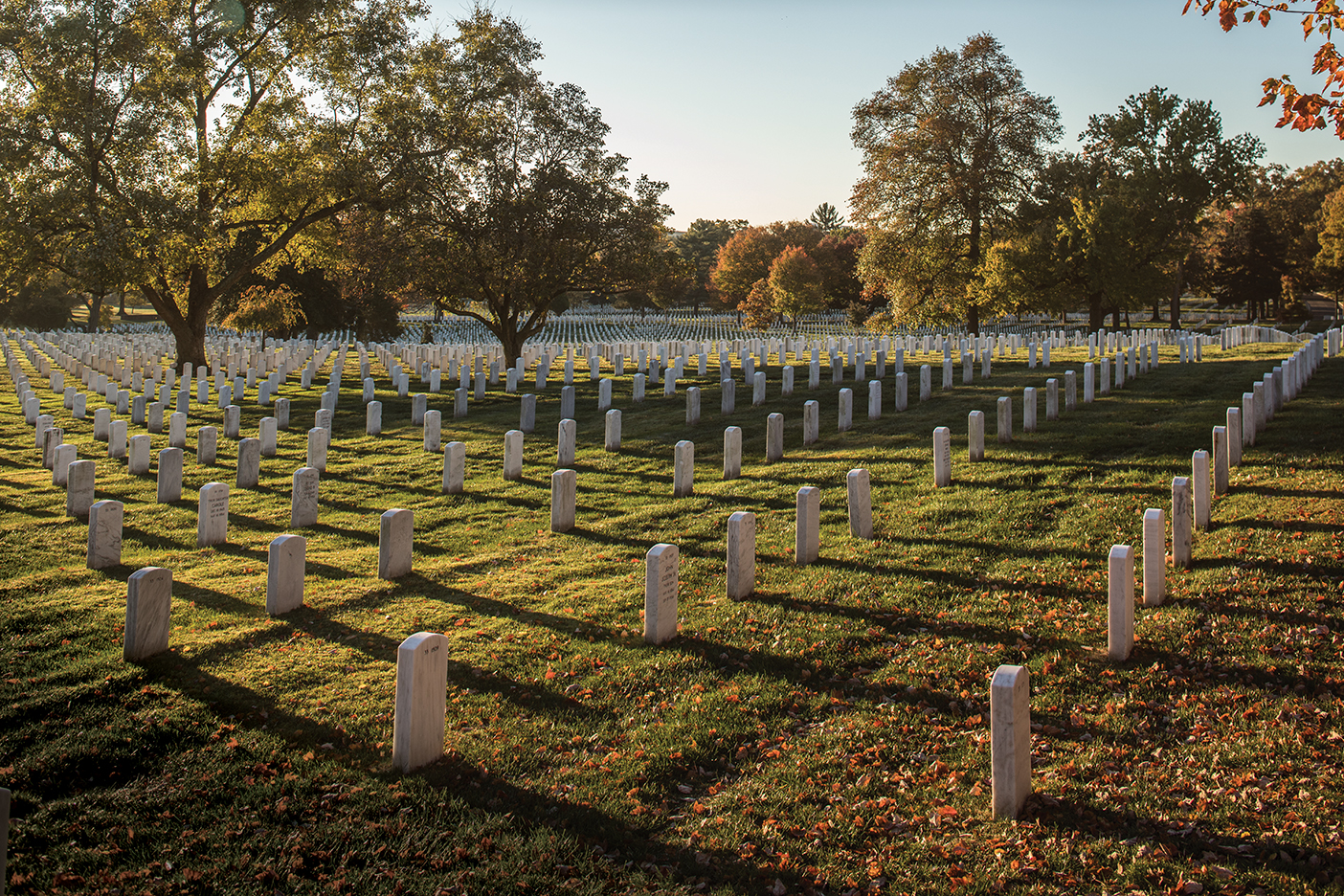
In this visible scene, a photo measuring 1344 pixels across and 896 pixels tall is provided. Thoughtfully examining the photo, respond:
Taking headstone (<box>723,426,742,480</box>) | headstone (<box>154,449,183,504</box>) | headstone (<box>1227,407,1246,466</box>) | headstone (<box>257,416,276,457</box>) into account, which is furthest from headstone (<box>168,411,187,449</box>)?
headstone (<box>1227,407,1246,466</box>)

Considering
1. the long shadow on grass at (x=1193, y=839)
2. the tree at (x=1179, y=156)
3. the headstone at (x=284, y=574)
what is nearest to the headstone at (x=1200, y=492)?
the long shadow on grass at (x=1193, y=839)

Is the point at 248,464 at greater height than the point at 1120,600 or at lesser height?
greater

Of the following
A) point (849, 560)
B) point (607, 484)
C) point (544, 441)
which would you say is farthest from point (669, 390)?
point (849, 560)

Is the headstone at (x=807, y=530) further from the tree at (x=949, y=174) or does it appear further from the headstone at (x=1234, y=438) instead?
the tree at (x=949, y=174)

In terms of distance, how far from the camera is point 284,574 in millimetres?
7387

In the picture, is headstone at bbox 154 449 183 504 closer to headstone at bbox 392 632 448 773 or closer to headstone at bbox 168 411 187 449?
headstone at bbox 168 411 187 449

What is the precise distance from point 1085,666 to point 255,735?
5.13 metres

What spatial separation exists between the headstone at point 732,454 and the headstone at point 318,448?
19.9 feet

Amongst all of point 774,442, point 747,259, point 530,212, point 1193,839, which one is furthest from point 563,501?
point 747,259

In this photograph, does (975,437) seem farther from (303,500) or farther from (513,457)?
(303,500)

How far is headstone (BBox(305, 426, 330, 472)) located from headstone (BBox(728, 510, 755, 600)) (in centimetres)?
831

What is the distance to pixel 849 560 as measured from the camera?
848 cm

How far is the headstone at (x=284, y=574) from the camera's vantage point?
7.35 metres

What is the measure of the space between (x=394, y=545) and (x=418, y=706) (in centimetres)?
361
